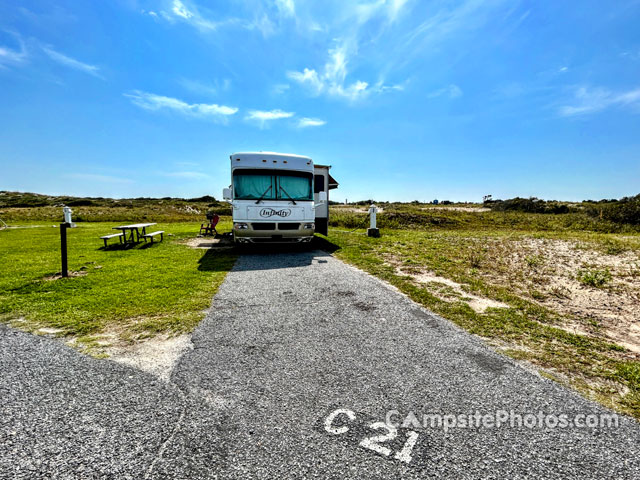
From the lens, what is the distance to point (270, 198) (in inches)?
365

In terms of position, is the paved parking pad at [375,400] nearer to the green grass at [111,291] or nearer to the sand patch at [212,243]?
the green grass at [111,291]

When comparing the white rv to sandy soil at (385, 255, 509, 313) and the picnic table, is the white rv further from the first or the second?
the picnic table

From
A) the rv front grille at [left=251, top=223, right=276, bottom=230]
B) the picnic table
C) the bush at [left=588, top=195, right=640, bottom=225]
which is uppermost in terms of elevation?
the bush at [left=588, top=195, right=640, bottom=225]

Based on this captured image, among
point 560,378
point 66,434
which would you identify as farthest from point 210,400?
point 560,378

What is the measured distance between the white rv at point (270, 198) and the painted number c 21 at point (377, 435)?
7284 mm

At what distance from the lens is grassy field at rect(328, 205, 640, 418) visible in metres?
2.89


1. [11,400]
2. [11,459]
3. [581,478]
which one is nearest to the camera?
[581,478]

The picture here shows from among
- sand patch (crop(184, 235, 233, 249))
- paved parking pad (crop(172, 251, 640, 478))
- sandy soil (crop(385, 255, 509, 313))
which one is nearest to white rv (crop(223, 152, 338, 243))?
sand patch (crop(184, 235, 233, 249))

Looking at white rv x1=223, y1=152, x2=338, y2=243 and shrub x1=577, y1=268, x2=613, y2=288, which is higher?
white rv x1=223, y1=152, x2=338, y2=243

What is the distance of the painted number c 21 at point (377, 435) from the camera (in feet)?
6.14

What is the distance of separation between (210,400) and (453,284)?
513cm

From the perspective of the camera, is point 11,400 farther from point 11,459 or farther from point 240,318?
point 240,318

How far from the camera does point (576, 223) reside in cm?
2025

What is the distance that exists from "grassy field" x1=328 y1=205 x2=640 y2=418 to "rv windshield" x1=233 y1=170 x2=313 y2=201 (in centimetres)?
256
